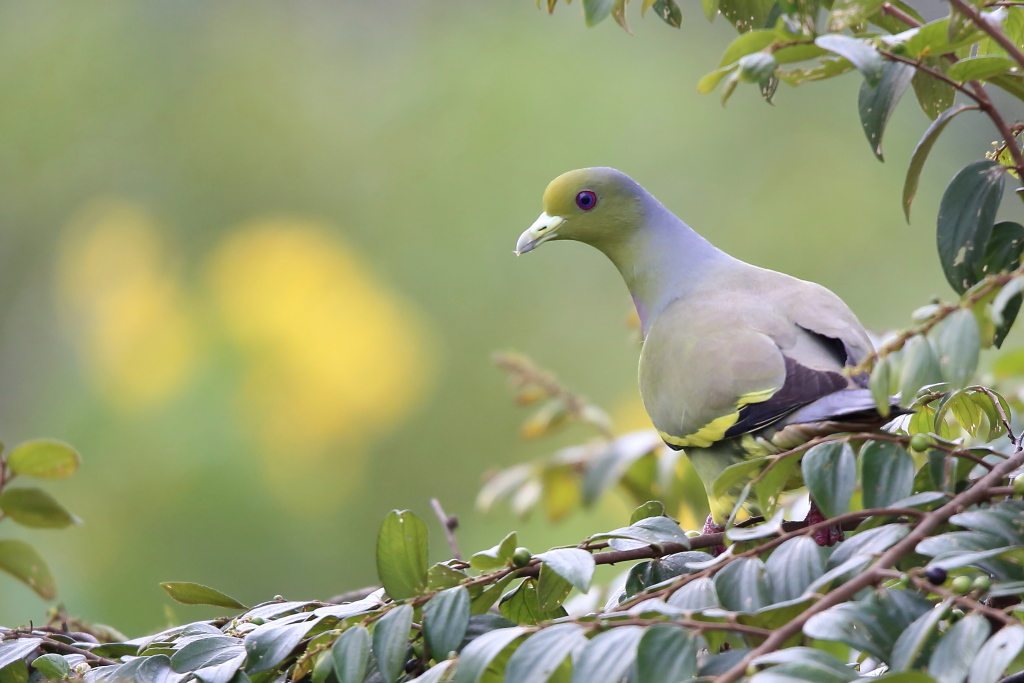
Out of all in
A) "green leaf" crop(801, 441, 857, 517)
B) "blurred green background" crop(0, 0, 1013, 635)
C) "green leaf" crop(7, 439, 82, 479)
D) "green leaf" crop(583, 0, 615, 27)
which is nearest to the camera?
"green leaf" crop(801, 441, 857, 517)

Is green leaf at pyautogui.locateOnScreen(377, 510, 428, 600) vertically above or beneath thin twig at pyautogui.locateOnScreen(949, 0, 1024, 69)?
beneath

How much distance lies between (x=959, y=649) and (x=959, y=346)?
125 mm

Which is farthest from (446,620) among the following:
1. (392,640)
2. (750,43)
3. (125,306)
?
(125,306)

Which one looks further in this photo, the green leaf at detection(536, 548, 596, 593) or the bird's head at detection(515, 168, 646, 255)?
the bird's head at detection(515, 168, 646, 255)

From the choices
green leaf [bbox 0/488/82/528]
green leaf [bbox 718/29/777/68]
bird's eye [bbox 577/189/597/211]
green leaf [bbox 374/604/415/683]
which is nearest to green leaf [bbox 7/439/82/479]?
green leaf [bbox 0/488/82/528]

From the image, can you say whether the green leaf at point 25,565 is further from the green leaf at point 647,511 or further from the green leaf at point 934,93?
the green leaf at point 934,93

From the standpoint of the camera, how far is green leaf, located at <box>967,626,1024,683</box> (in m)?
0.37

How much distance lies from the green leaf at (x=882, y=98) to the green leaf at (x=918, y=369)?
0.20 m

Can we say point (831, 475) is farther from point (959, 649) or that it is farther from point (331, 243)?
point (331, 243)

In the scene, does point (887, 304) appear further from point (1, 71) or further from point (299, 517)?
point (1, 71)

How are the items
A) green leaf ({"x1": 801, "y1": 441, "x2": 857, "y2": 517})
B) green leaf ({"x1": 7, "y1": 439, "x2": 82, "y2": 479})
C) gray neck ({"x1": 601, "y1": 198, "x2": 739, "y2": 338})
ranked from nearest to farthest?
1. green leaf ({"x1": 801, "y1": 441, "x2": 857, "y2": 517})
2. green leaf ({"x1": 7, "y1": 439, "x2": 82, "y2": 479})
3. gray neck ({"x1": 601, "y1": 198, "x2": 739, "y2": 338})

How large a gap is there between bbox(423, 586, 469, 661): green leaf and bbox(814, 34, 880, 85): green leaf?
0.36 metres

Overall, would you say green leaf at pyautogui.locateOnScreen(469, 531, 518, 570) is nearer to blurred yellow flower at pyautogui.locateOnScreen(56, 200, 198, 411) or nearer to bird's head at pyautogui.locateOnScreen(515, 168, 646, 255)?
bird's head at pyautogui.locateOnScreen(515, 168, 646, 255)

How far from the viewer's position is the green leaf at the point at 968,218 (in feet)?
1.95
